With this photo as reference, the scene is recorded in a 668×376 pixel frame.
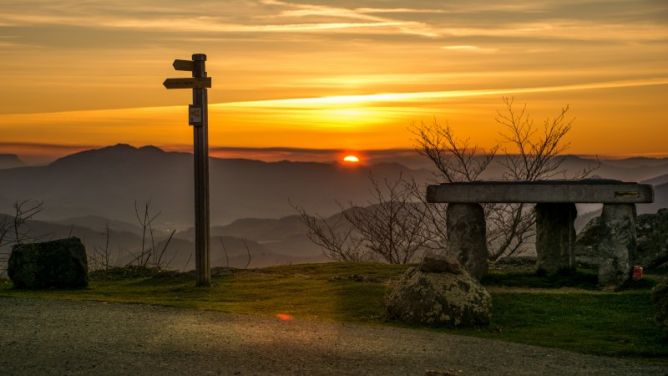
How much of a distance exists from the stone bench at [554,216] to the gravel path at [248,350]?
6465 millimetres

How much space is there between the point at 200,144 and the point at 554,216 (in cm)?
769

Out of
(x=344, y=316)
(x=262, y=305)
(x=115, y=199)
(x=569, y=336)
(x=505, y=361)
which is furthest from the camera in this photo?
(x=115, y=199)

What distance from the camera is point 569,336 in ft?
46.1

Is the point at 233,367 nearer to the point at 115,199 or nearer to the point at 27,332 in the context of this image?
the point at 27,332

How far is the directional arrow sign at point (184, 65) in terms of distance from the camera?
20.3 m

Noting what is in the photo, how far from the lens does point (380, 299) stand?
1680 centimetres

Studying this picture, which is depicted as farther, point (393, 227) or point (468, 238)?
point (393, 227)

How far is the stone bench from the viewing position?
755 inches

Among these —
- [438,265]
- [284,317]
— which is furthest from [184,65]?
[438,265]

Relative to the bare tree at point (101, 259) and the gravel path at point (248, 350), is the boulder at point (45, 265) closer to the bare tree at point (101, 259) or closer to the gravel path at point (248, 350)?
the bare tree at point (101, 259)

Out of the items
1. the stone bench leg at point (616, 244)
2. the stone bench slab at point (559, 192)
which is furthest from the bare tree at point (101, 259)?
the stone bench leg at point (616, 244)

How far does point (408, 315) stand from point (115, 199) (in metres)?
166

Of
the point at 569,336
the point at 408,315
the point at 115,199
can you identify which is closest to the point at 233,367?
the point at 408,315

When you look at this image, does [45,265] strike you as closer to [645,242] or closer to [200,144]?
[200,144]
